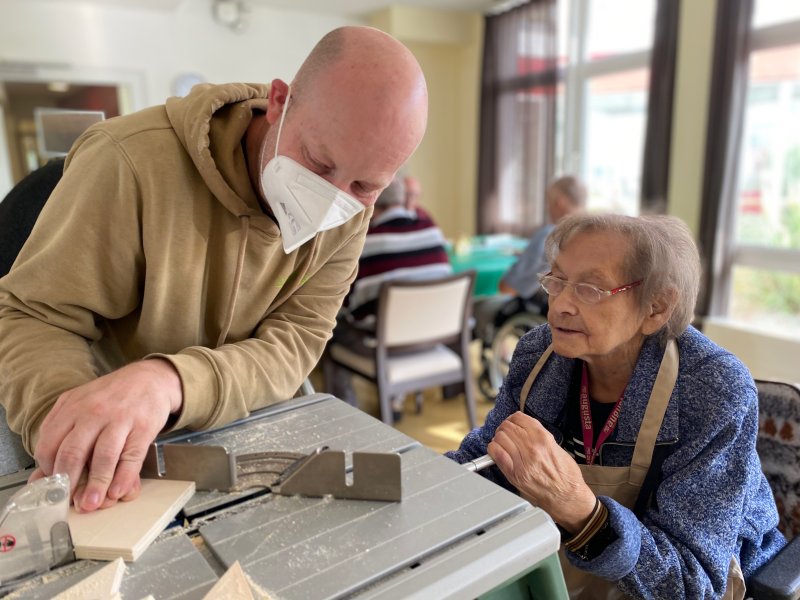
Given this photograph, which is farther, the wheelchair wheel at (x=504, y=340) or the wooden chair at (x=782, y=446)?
the wheelchair wheel at (x=504, y=340)

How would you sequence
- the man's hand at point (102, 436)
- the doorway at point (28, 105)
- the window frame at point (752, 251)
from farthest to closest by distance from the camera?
the doorway at point (28, 105), the window frame at point (752, 251), the man's hand at point (102, 436)

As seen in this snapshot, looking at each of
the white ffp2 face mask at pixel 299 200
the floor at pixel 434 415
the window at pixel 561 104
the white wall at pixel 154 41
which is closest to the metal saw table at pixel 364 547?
the white ffp2 face mask at pixel 299 200

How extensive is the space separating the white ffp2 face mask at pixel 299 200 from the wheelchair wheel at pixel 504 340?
2427 mm

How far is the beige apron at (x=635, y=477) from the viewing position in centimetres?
106

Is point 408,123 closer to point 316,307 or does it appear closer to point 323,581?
point 316,307

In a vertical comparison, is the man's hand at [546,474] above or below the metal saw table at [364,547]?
below

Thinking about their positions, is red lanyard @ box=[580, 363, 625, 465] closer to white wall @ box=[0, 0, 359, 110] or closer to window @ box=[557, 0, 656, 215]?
window @ box=[557, 0, 656, 215]

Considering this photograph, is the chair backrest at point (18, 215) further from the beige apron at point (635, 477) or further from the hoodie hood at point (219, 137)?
the beige apron at point (635, 477)

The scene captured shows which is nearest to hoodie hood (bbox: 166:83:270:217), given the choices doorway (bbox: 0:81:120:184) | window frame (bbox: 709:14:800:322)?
window frame (bbox: 709:14:800:322)

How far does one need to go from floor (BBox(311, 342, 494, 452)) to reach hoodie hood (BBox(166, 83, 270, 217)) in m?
2.20

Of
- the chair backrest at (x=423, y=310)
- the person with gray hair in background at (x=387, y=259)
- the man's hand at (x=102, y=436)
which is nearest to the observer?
the man's hand at (x=102, y=436)

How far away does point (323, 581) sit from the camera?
1.71ft

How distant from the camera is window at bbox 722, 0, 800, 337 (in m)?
3.45

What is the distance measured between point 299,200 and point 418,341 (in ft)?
6.61
